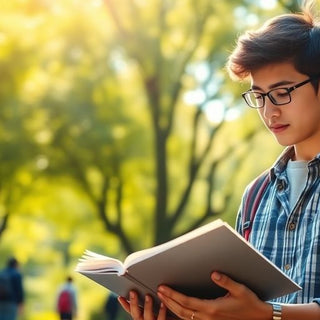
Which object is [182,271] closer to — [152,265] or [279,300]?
[152,265]

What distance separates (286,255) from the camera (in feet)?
9.52

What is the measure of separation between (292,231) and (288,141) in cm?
25

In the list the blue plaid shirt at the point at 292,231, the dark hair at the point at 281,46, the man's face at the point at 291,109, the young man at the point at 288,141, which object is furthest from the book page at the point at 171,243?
the dark hair at the point at 281,46

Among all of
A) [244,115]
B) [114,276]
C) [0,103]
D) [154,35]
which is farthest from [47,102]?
[114,276]

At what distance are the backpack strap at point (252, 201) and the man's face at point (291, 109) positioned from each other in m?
0.22

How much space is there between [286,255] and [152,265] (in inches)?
15.8

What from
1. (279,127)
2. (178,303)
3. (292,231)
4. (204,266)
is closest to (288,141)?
(279,127)

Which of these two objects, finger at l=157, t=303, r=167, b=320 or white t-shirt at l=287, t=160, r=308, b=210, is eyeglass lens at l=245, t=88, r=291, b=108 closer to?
white t-shirt at l=287, t=160, r=308, b=210

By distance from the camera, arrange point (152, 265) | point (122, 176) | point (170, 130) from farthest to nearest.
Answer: point (122, 176) → point (170, 130) → point (152, 265)

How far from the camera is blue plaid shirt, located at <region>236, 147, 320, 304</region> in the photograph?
2.80 meters

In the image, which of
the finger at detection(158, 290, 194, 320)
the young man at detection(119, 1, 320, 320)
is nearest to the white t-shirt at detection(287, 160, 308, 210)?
the young man at detection(119, 1, 320, 320)

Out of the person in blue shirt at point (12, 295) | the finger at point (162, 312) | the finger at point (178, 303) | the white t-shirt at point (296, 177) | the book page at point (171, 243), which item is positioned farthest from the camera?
the person in blue shirt at point (12, 295)

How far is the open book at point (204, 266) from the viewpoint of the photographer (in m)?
2.63

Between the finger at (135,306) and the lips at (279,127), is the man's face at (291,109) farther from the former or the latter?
the finger at (135,306)
